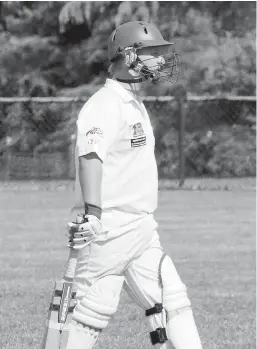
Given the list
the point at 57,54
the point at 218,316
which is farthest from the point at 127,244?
the point at 57,54

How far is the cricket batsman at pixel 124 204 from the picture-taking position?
16.7 ft

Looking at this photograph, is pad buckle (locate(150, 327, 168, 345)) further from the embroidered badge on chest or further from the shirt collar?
the shirt collar

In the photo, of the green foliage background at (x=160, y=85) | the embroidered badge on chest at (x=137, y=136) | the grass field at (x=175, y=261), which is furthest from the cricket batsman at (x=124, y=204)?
the green foliage background at (x=160, y=85)

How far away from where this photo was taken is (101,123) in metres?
5.08

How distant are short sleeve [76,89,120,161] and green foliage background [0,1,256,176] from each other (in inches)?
692

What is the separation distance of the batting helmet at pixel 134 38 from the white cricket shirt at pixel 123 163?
A: 0.61 feet

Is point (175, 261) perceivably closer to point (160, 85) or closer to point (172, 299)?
point (172, 299)

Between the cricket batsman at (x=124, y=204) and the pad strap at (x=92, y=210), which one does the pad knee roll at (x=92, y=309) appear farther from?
the pad strap at (x=92, y=210)

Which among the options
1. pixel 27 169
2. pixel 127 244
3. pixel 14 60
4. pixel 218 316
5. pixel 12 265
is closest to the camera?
pixel 127 244

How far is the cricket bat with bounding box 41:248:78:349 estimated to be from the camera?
489 cm

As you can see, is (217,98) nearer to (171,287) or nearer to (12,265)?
(12,265)

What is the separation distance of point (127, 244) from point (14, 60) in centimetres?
2290

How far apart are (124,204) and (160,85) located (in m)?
20.4

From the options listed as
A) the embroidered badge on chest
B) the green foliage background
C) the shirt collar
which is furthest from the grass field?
the green foliage background
